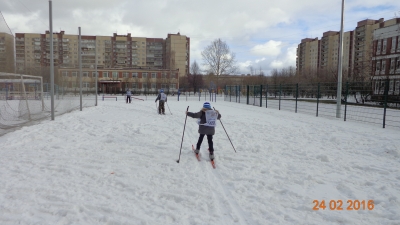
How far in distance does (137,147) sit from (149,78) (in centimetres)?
6837

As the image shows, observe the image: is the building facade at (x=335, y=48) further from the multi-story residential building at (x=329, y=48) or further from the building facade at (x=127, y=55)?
the building facade at (x=127, y=55)

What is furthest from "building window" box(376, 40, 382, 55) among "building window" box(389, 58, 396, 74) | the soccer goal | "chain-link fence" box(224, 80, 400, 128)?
the soccer goal

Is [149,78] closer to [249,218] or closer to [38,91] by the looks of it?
[38,91]

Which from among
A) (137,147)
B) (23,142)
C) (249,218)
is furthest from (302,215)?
(23,142)

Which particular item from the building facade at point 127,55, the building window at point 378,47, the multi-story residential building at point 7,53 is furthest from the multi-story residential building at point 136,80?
the multi-story residential building at point 7,53

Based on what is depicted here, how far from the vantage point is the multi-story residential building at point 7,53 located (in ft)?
31.7

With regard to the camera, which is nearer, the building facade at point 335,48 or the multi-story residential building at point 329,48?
the building facade at point 335,48

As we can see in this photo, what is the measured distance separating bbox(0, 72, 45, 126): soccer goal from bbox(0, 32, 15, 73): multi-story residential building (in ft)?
1.28

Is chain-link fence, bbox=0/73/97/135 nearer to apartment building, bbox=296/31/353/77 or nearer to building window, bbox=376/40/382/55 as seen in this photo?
building window, bbox=376/40/382/55

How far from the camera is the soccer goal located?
41.1 ft

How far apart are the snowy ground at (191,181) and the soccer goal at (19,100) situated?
12.8ft

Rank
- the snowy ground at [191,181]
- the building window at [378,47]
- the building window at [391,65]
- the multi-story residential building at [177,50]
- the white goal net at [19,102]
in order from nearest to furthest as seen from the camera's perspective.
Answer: the snowy ground at [191,181]
the white goal net at [19,102]
the building window at [391,65]
the building window at [378,47]
the multi-story residential building at [177,50]

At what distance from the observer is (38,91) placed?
18.9 meters
